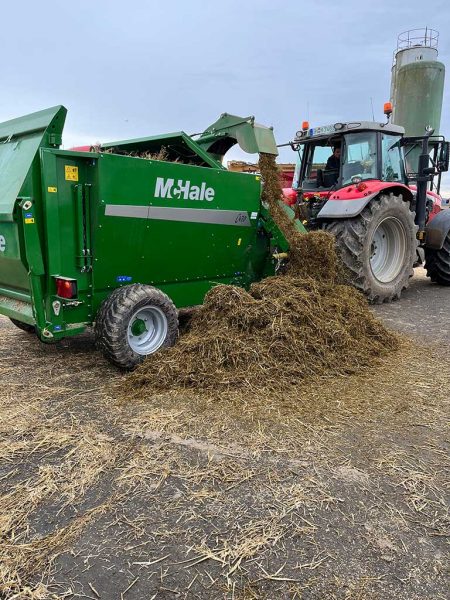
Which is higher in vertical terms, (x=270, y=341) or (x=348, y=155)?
(x=348, y=155)

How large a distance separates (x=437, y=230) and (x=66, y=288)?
243 inches

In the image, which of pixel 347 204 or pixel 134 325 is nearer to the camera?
pixel 134 325

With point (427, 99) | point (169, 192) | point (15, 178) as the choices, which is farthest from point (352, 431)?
point (427, 99)

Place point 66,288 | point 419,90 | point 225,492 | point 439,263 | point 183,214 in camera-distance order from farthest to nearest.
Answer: point 419,90 < point 439,263 < point 183,214 < point 66,288 < point 225,492

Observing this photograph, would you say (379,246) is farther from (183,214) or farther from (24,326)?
(24,326)

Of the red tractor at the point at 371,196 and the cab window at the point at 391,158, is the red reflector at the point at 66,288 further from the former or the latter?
the cab window at the point at 391,158

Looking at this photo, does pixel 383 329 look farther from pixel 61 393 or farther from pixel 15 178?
pixel 15 178

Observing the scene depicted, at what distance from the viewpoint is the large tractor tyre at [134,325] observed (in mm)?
3746

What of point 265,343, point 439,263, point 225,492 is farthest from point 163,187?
point 439,263

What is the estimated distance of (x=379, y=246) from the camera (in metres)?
6.79

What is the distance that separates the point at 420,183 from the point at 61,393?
6130 millimetres

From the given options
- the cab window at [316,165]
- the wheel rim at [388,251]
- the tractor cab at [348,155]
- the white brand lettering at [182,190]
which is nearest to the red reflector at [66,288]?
the white brand lettering at [182,190]

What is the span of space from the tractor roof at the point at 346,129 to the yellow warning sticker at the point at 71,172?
420 cm

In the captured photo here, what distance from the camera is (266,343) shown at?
12.3 feet
